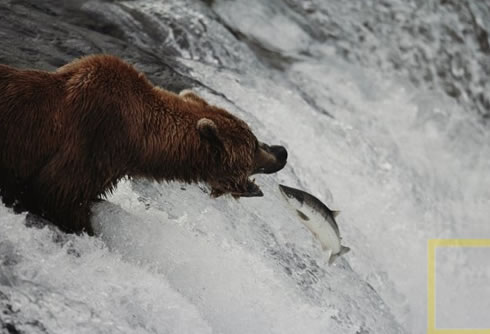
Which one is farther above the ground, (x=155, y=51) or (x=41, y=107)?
(x=41, y=107)

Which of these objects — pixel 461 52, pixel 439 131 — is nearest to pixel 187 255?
pixel 439 131

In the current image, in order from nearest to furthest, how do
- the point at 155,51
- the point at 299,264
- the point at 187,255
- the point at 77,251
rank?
the point at 77,251, the point at 187,255, the point at 299,264, the point at 155,51

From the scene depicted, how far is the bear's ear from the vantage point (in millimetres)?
3736

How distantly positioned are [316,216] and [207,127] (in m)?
1.20

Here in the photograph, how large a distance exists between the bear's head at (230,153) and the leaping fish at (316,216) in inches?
18.9

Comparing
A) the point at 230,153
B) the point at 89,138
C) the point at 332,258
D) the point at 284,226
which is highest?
the point at 89,138

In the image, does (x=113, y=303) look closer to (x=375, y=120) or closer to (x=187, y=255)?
(x=187, y=255)

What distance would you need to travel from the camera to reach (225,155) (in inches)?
153

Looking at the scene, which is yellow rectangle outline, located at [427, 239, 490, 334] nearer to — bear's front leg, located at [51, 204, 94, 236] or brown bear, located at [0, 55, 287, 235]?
brown bear, located at [0, 55, 287, 235]

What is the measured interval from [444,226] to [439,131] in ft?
5.54

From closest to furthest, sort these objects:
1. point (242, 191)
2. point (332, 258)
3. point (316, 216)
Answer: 1. point (242, 191)
2. point (316, 216)
3. point (332, 258)

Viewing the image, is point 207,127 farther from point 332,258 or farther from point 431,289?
point 431,289

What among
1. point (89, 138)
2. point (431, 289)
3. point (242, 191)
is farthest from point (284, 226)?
point (431, 289)

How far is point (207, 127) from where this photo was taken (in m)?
3.74
